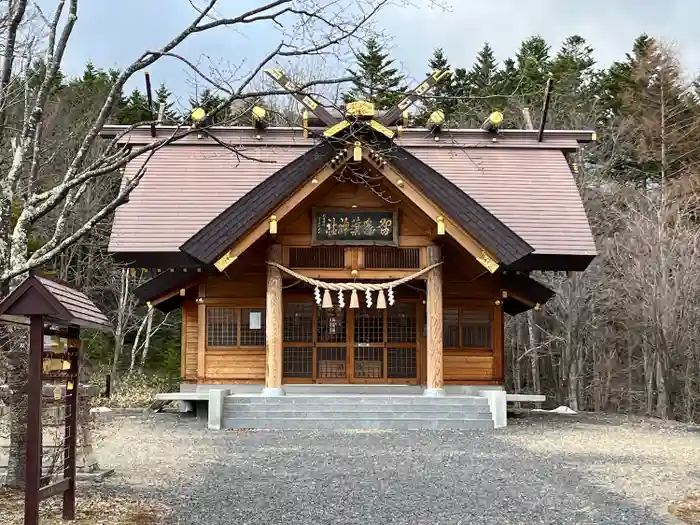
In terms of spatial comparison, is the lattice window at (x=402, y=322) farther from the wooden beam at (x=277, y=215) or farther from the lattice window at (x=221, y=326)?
the wooden beam at (x=277, y=215)

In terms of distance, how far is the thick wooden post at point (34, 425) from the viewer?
5.36m

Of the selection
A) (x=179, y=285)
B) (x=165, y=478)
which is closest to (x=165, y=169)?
(x=179, y=285)

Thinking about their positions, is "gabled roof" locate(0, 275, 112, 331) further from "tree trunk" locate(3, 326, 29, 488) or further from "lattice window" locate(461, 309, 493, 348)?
"lattice window" locate(461, 309, 493, 348)

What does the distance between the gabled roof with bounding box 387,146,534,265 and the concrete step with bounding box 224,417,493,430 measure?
9.55 ft

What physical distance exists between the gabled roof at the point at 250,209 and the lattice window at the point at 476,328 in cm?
462

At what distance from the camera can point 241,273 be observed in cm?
1605

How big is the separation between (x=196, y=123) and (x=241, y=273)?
10114mm

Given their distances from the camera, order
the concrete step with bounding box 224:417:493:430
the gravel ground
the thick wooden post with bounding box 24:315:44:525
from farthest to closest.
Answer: the concrete step with bounding box 224:417:493:430 → the gravel ground → the thick wooden post with bounding box 24:315:44:525

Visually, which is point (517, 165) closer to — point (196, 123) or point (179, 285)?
point (179, 285)

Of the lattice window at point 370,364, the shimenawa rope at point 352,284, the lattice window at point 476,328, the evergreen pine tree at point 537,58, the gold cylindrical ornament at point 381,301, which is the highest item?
the evergreen pine tree at point 537,58

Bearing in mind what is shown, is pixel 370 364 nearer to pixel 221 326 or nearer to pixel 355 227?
pixel 355 227

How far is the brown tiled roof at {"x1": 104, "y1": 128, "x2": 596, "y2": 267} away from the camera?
631 inches

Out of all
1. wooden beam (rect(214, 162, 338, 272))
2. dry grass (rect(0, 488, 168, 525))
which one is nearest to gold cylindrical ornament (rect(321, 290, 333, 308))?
wooden beam (rect(214, 162, 338, 272))

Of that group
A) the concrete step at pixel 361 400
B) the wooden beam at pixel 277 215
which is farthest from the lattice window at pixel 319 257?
the concrete step at pixel 361 400
